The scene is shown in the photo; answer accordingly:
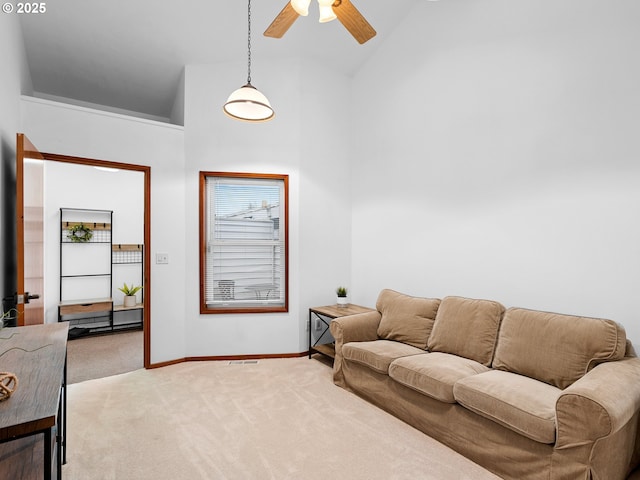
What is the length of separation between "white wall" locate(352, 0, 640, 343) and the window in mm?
1181

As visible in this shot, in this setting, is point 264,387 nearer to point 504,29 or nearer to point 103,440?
point 103,440

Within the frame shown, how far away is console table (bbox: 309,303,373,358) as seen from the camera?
389 centimetres

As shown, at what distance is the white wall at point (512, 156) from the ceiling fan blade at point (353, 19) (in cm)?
119

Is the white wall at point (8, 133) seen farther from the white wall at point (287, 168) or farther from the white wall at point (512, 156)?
the white wall at point (512, 156)

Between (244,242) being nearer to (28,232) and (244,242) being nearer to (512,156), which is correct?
(28,232)

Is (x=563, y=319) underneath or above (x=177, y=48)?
underneath

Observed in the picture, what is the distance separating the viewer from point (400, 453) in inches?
88.6

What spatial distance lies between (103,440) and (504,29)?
14.4ft

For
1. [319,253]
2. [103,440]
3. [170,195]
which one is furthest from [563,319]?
[170,195]

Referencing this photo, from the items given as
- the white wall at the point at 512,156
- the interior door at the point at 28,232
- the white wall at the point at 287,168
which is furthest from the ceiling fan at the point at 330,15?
the interior door at the point at 28,232

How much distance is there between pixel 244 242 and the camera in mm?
4273

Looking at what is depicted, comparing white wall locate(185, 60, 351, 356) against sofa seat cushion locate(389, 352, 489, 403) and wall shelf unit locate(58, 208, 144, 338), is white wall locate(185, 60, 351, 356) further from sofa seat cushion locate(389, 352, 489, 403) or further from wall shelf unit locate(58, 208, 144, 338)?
wall shelf unit locate(58, 208, 144, 338)

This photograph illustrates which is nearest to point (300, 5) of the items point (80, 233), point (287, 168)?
point (287, 168)

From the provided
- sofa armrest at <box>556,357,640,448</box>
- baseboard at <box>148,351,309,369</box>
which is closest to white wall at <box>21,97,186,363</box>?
baseboard at <box>148,351,309,369</box>
